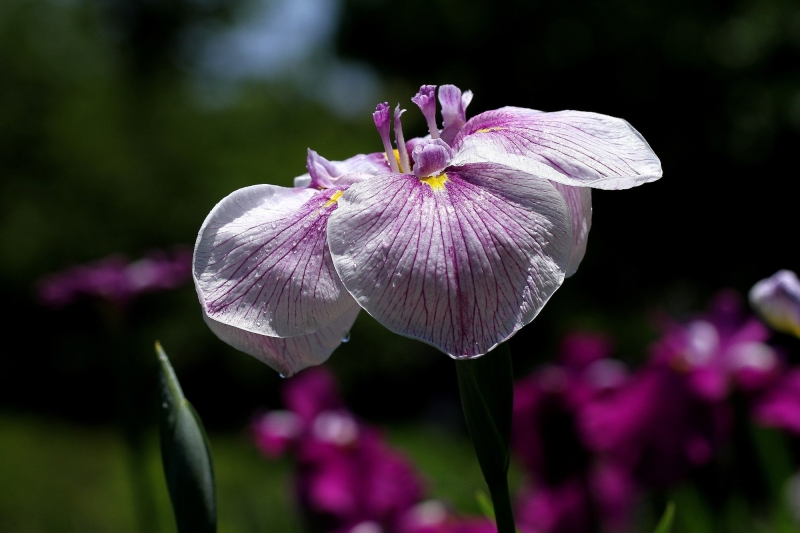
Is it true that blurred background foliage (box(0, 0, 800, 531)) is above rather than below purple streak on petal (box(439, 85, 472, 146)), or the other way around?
below

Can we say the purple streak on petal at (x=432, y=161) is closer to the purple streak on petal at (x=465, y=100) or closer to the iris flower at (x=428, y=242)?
the iris flower at (x=428, y=242)

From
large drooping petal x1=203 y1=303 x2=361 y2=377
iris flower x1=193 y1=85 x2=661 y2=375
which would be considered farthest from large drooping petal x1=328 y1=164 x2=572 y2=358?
large drooping petal x1=203 y1=303 x2=361 y2=377

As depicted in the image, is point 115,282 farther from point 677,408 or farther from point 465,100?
point 465,100

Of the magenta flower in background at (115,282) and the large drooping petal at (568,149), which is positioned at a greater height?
the large drooping petal at (568,149)

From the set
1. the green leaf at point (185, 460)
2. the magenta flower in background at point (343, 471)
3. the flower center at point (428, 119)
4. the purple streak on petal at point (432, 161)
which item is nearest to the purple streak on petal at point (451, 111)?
the flower center at point (428, 119)

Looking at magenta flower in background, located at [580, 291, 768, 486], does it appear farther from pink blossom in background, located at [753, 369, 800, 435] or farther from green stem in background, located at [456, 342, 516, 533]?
green stem in background, located at [456, 342, 516, 533]
